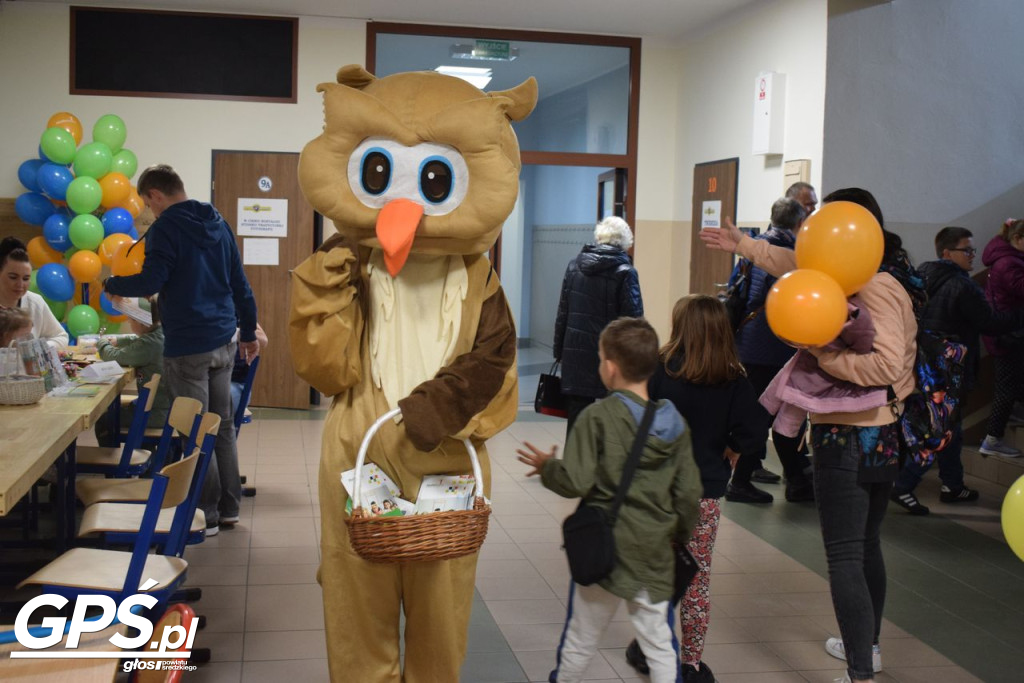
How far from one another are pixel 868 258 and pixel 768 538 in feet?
7.94

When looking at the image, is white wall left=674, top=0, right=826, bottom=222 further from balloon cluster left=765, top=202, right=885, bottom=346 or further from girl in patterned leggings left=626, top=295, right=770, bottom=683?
balloon cluster left=765, top=202, right=885, bottom=346

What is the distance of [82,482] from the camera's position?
375 centimetres

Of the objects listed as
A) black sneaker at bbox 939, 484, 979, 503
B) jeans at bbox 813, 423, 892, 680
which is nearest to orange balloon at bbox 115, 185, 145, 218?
black sneaker at bbox 939, 484, 979, 503

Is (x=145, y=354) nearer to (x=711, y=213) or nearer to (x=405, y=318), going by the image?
(x=405, y=318)

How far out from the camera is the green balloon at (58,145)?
22.9 feet

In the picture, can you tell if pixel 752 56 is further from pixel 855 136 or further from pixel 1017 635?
pixel 1017 635

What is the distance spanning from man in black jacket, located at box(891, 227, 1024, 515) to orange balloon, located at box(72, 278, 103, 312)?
17.6ft

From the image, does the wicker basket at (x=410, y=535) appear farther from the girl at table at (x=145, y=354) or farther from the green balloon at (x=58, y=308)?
the green balloon at (x=58, y=308)

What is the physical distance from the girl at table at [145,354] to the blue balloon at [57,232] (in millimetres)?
2464

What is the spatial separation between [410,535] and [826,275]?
129 cm

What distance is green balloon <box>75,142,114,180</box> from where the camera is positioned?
6.91m

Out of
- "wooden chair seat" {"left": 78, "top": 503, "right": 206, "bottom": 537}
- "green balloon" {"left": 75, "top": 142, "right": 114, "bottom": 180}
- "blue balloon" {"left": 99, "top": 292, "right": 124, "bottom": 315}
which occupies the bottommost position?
"wooden chair seat" {"left": 78, "top": 503, "right": 206, "bottom": 537}

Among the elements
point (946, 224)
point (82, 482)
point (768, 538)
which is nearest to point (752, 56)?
point (946, 224)

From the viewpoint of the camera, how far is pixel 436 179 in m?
2.54
